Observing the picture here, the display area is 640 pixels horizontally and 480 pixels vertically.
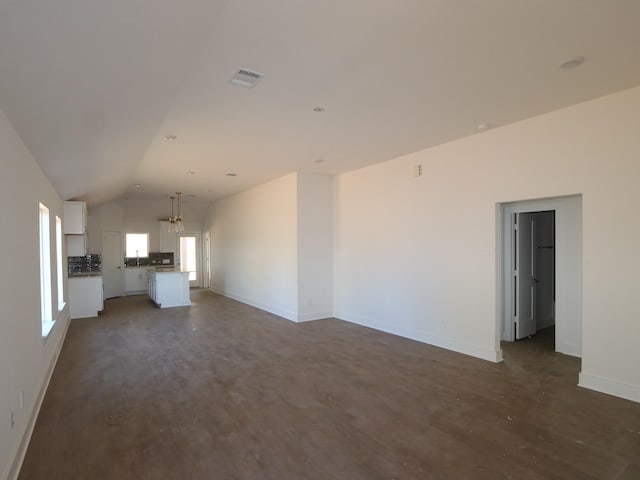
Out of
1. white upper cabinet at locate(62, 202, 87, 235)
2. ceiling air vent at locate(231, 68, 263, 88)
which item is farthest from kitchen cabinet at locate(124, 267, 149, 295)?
ceiling air vent at locate(231, 68, 263, 88)

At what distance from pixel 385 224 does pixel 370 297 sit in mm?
1309

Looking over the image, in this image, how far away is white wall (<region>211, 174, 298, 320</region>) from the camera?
6.78 metres

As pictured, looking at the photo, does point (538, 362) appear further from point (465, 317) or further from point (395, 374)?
point (395, 374)

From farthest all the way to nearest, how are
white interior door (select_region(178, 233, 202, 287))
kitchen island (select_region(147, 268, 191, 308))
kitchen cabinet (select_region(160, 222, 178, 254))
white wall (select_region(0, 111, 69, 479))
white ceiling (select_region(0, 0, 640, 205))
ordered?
white interior door (select_region(178, 233, 202, 287))
kitchen cabinet (select_region(160, 222, 178, 254))
kitchen island (select_region(147, 268, 191, 308))
white wall (select_region(0, 111, 69, 479))
white ceiling (select_region(0, 0, 640, 205))

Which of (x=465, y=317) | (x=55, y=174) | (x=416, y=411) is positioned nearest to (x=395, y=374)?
(x=416, y=411)

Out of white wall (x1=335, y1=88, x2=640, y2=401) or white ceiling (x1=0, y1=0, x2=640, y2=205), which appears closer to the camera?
white ceiling (x1=0, y1=0, x2=640, y2=205)

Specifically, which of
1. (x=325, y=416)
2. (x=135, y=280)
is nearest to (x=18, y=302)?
(x=325, y=416)

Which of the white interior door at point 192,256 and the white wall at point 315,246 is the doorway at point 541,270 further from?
the white interior door at point 192,256

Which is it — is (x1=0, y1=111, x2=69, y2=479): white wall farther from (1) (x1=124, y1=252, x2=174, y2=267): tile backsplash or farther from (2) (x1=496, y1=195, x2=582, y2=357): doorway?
(1) (x1=124, y1=252, x2=174, y2=267): tile backsplash

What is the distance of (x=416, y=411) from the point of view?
10.1 feet

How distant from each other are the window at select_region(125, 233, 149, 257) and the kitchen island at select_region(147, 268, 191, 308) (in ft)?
9.97

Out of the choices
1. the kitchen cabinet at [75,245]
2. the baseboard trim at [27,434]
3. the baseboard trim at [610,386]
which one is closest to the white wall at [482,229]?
the baseboard trim at [610,386]

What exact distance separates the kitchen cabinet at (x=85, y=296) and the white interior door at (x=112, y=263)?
279 cm

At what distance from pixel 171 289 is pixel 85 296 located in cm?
174
